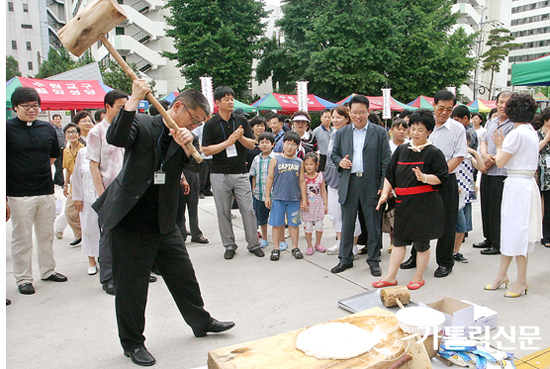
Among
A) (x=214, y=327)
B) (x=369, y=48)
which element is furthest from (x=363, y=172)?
(x=369, y=48)

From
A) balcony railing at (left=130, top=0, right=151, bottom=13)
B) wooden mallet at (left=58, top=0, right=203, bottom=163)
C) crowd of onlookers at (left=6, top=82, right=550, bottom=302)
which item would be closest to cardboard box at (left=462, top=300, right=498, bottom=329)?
crowd of onlookers at (left=6, top=82, right=550, bottom=302)

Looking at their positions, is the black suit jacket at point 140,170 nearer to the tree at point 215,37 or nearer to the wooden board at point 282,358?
the wooden board at point 282,358

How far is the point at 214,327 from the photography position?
3.24 meters

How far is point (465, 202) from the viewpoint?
5105 mm

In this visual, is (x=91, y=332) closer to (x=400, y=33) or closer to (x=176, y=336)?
(x=176, y=336)

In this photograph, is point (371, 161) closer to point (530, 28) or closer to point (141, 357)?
point (141, 357)

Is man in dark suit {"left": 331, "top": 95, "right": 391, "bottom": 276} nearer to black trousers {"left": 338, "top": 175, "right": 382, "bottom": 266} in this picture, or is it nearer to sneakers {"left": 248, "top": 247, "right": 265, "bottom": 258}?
black trousers {"left": 338, "top": 175, "right": 382, "bottom": 266}

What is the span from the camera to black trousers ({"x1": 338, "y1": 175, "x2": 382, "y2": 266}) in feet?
15.1

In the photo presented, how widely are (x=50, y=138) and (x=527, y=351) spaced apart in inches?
186

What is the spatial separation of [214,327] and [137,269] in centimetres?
81

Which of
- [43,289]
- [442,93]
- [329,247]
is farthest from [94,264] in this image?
[442,93]

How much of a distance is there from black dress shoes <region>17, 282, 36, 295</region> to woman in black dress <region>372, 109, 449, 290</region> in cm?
380

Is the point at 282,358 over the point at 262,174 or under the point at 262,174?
under

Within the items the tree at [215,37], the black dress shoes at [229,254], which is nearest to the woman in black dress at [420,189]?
the black dress shoes at [229,254]
